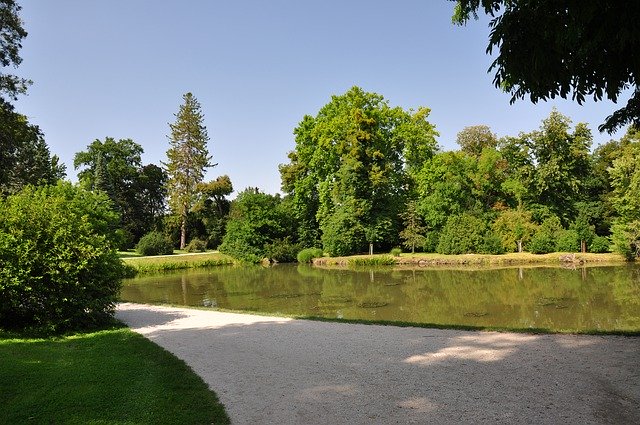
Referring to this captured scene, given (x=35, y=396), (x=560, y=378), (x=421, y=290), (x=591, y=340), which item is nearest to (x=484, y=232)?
(x=421, y=290)

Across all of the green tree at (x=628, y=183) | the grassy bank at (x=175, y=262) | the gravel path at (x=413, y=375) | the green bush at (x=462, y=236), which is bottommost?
the gravel path at (x=413, y=375)

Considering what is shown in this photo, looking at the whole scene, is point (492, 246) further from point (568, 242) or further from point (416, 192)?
point (416, 192)

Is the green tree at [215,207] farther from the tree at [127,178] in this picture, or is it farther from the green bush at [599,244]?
the green bush at [599,244]

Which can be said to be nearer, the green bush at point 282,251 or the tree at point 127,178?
the green bush at point 282,251

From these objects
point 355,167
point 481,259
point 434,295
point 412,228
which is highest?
point 355,167

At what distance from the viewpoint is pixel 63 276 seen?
418 inches

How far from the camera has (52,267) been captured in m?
10.5

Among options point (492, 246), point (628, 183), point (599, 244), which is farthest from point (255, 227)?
point (628, 183)

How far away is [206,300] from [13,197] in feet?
29.3

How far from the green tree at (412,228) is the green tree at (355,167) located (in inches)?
34.5

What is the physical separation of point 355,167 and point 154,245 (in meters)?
19.1

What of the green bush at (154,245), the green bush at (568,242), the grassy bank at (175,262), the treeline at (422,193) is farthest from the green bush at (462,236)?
the green bush at (154,245)

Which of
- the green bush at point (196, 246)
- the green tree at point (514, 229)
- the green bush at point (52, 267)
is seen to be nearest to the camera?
the green bush at point (52, 267)

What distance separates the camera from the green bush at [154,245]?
39.6 metres
